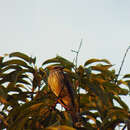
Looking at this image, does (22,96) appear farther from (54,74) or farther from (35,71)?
(54,74)

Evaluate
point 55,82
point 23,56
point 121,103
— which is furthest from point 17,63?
point 121,103

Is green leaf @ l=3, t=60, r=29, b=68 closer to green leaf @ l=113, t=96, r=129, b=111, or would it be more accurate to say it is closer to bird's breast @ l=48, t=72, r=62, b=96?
bird's breast @ l=48, t=72, r=62, b=96

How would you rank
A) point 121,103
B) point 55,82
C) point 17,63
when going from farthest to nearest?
point 17,63 → point 121,103 → point 55,82

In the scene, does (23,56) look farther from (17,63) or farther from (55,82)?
(55,82)

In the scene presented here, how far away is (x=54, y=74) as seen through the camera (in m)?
1.84

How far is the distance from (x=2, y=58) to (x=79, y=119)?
705 millimetres

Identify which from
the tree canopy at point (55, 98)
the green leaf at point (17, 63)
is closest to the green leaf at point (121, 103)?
the tree canopy at point (55, 98)

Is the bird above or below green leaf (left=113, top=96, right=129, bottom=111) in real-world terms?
above

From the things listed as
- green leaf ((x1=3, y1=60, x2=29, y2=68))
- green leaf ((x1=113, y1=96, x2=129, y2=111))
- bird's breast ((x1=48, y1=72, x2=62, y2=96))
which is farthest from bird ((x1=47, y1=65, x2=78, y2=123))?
green leaf ((x1=3, y1=60, x2=29, y2=68))

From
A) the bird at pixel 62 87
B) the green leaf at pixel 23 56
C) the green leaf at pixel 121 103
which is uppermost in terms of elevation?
the green leaf at pixel 23 56

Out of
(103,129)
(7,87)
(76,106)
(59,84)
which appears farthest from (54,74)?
(7,87)

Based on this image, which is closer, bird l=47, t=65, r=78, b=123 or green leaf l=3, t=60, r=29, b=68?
bird l=47, t=65, r=78, b=123

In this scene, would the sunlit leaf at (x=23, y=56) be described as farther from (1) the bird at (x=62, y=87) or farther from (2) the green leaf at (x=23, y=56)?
(1) the bird at (x=62, y=87)

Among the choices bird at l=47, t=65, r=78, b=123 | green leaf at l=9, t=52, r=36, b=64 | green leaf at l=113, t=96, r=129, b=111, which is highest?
green leaf at l=9, t=52, r=36, b=64
